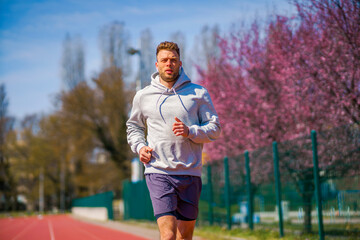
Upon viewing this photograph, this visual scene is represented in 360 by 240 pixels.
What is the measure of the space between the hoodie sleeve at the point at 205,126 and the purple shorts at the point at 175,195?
0.30 metres

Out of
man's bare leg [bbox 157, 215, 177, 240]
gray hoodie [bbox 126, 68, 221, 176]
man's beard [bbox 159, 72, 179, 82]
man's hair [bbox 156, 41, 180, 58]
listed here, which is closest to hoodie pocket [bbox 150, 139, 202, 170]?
gray hoodie [bbox 126, 68, 221, 176]

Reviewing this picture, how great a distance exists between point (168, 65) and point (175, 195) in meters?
0.97

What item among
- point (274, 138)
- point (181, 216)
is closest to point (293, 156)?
point (274, 138)

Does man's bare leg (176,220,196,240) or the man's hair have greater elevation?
the man's hair

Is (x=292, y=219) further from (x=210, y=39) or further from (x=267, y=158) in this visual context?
(x=210, y=39)

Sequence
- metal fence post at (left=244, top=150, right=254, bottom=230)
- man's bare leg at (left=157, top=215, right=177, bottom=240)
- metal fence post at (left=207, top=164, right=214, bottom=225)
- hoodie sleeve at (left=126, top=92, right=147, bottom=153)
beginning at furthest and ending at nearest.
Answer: metal fence post at (left=207, top=164, right=214, bottom=225) → metal fence post at (left=244, top=150, right=254, bottom=230) → hoodie sleeve at (left=126, top=92, right=147, bottom=153) → man's bare leg at (left=157, top=215, right=177, bottom=240)

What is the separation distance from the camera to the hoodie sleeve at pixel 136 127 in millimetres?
3816

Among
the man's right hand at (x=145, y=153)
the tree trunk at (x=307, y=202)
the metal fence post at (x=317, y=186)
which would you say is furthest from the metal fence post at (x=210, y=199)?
the man's right hand at (x=145, y=153)

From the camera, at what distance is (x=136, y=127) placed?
392 cm

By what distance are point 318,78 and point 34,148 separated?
54683mm

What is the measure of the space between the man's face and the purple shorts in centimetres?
75

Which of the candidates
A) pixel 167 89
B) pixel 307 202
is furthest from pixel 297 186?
pixel 167 89

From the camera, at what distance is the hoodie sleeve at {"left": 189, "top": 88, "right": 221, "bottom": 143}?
3.52 meters

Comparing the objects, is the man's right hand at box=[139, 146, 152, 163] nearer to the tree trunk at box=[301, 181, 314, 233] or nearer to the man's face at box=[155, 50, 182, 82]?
the man's face at box=[155, 50, 182, 82]
